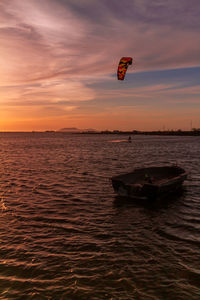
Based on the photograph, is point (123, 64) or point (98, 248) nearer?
point (98, 248)

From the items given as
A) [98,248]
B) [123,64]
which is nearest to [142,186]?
[98,248]

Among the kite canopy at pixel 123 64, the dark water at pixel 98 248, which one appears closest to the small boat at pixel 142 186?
the dark water at pixel 98 248

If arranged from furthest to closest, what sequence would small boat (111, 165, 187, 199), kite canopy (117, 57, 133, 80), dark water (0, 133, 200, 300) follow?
kite canopy (117, 57, 133, 80) < small boat (111, 165, 187, 199) < dark water (0, 133, 200, 300)

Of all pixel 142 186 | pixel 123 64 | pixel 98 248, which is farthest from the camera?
pixel 123 64

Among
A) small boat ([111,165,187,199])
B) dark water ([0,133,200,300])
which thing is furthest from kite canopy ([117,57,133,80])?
dark water ([0,133,200,300])

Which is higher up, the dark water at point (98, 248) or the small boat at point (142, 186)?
the small boat at point (142, 186)

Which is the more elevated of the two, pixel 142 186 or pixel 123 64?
pixel 123 64

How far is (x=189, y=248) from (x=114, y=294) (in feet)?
12.1

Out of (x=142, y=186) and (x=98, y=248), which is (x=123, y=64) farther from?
(x=98, y=248)

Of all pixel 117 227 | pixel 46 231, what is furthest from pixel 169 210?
pixel 46 231

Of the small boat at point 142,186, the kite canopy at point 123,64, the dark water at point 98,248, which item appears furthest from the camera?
the kite canopy at point 123,64

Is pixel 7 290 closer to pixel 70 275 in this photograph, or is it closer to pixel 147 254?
pixel 70 275

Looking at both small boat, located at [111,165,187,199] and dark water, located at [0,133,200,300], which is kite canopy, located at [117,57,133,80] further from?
dark water, located at [0,133,200,300]

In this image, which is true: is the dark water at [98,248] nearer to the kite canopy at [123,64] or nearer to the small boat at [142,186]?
the small boat at [142,186]
